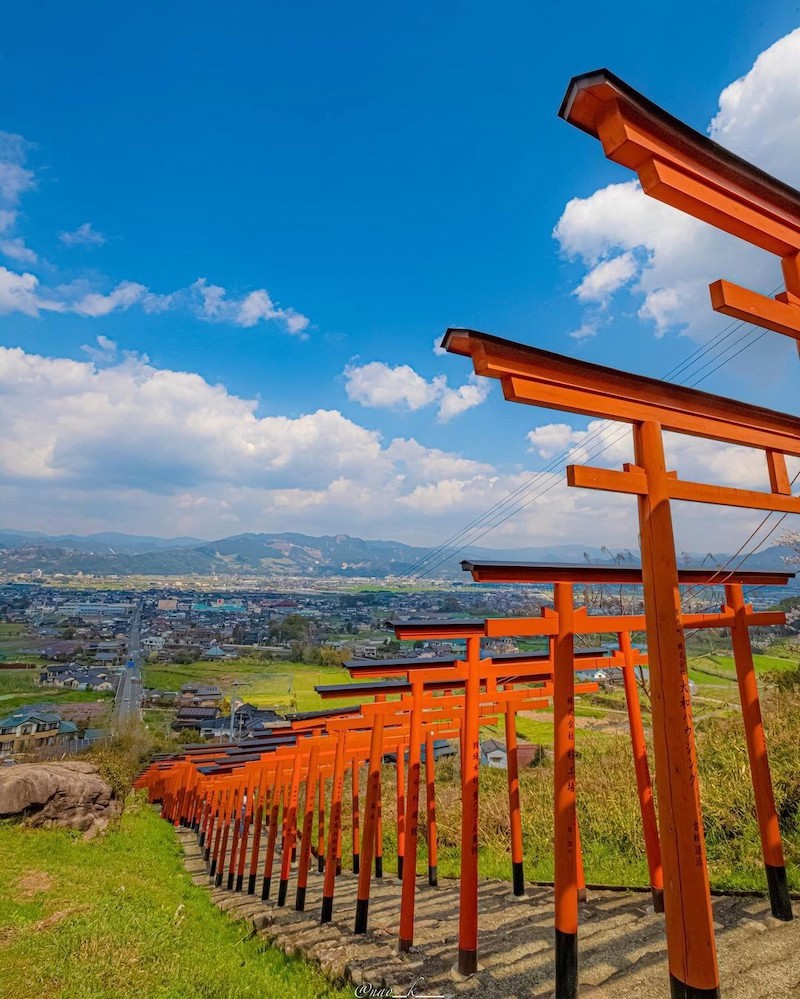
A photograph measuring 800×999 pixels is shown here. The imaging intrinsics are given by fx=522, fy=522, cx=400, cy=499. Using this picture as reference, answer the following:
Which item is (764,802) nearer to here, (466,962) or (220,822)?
(466,962)

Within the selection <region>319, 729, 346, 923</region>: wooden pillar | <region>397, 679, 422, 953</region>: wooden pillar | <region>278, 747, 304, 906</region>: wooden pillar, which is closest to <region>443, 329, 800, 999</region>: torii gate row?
<region>397, 679, 422, 953</region>: wooden pillar

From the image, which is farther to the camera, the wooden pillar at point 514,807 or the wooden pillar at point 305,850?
the wooden pillar at point 305,850

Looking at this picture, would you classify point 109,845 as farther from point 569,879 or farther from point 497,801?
point 569,879

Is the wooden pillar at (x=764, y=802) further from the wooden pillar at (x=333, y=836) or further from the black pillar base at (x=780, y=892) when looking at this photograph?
the wooden pillar at (x=333, y=836)

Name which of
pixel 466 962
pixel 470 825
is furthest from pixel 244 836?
pixel 470 825

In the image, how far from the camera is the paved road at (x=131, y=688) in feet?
149

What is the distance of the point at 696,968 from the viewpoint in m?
3.03

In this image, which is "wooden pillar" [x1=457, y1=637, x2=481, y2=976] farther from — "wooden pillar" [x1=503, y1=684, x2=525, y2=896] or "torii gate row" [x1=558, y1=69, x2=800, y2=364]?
"torii gate row" [x1=558, y1=69, x2=800, y2=364]

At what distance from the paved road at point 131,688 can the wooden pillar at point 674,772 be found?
145 ft

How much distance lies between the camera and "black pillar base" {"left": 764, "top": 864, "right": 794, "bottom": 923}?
5.54m

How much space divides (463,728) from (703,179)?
6371 millimetres

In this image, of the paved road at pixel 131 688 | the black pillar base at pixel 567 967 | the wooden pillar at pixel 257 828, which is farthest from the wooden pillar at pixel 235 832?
the paved road at pixel 131 688

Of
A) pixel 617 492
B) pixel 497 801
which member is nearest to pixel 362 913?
pixel 617 492

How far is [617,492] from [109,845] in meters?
18.1
